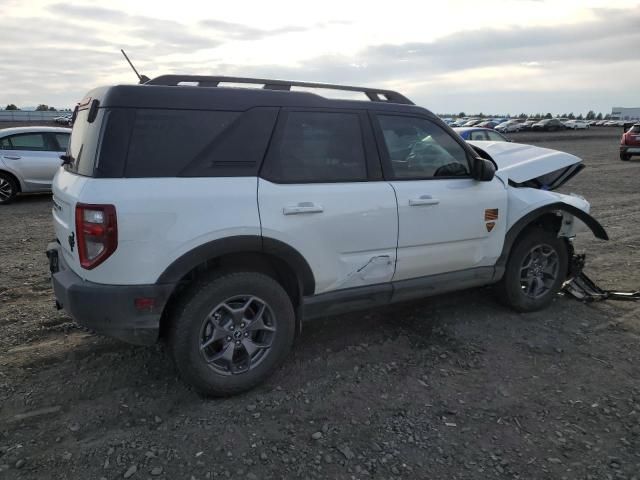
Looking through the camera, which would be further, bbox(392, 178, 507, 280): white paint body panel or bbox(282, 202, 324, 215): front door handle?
bbox(392, 178, 507, 280): white paint body panel

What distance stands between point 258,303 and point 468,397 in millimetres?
A: 1535

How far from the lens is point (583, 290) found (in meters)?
5.21

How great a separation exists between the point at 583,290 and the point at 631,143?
60.7 feet

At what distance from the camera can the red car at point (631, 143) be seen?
2020 centimetres

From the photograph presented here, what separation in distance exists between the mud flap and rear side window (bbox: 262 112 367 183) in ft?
8.87

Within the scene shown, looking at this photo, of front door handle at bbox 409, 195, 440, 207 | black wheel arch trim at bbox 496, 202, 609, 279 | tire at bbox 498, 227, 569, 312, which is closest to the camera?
front door handle at bbox 409, 195, 440, 207

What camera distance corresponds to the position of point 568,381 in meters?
3.60

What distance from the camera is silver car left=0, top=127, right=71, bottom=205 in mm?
10406

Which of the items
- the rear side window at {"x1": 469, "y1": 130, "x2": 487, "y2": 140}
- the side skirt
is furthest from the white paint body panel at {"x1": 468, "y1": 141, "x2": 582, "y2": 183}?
the rear side window at {"x1": 469, "y1": 130, "x2": 487, "y2": 140}

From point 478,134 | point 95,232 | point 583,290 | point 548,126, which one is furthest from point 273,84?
point 548,126

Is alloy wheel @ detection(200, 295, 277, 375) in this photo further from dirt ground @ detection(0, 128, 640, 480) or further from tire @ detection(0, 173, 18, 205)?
tire @ detection(0, 173, 18, 205)

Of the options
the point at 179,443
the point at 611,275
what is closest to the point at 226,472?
the point at 179,443

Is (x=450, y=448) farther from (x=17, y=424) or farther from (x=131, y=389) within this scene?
(x=17, y=424)

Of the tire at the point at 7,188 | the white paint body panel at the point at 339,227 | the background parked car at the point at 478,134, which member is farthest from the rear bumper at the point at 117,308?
the background parked car at the point at 478,134
